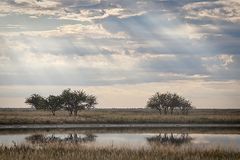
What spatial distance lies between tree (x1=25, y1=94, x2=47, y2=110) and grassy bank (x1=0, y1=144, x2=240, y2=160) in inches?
3339

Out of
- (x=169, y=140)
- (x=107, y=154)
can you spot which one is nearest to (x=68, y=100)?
(x=169, y=140)

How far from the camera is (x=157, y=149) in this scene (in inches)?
1303

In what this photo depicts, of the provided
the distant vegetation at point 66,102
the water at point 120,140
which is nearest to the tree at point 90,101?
the distant vegetation at point 66,102

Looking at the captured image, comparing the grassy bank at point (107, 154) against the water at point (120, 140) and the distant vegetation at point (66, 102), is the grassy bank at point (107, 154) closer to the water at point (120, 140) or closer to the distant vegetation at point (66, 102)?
the water at point (120, 140)

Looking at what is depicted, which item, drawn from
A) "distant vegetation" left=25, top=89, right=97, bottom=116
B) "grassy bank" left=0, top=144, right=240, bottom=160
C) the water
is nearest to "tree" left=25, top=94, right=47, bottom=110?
"distant vegetation" left=25, top=89, right=97, bottom=116

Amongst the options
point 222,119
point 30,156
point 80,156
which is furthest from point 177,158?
point 222,119

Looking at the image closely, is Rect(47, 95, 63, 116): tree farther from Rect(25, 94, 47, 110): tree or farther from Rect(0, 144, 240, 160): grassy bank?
Rect(0, 144, 240, 160): grassy bank

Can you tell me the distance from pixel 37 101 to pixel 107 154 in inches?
3915

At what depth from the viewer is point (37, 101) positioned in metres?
126

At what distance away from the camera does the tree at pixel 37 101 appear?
119 meters

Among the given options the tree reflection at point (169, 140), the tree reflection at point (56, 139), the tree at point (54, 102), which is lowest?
the tree reflection at point (169, 140)

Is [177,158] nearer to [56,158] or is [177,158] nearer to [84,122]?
[56,158]

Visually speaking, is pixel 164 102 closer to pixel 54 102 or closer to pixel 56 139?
pixel 54 102

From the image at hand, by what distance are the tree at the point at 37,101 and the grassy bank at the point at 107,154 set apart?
84.8 m
